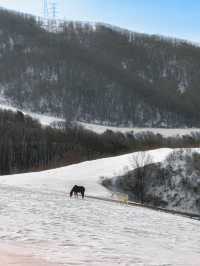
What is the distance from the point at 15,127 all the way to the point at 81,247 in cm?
14047

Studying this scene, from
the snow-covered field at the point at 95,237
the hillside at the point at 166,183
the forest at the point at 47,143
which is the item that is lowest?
the snow-covered field at the point at 95,237

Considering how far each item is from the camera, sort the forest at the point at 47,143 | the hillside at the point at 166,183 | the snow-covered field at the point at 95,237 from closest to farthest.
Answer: the snow-covered field at the point at 95,237 < the hillside at the point at 166,183 < the forest at the point at 47,143

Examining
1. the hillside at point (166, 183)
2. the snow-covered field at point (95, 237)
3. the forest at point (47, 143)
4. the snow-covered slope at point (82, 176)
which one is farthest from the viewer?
the forest at point (47, 143)

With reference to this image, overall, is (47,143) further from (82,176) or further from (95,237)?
(95,237)

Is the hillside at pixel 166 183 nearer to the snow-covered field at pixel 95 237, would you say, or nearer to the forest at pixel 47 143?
the snow-covered field at pixel 95 237

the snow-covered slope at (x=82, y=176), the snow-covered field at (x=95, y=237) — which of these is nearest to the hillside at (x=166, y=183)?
the snow-covered slope at (x=82, y=176)

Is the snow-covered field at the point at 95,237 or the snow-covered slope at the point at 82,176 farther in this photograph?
the snow-covered slope at the point at 82,176

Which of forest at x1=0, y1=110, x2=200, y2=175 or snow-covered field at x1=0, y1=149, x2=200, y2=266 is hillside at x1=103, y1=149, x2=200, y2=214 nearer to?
snow-covered field at x1=0, y1=149, x2=200, y2=266

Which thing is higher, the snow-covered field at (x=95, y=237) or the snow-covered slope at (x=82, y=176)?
the snow-covered slope at (x=82, y=176)

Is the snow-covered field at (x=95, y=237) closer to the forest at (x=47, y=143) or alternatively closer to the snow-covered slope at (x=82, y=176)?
the snow-covered slope at (x=82, y=176)

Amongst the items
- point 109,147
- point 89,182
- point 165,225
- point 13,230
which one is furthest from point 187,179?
point 109,147

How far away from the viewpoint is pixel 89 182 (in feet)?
164

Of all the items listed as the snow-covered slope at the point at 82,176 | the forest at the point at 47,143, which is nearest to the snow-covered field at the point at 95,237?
the snow-covered slope at the point at 82,176

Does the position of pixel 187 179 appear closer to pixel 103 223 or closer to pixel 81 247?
Result: pixel 103 223
